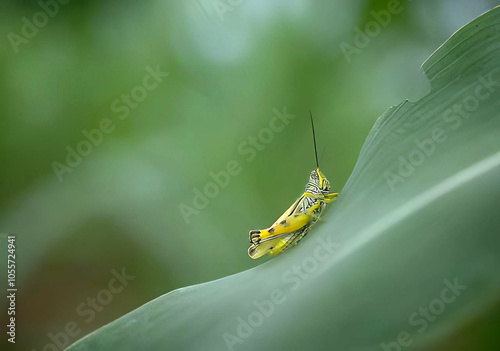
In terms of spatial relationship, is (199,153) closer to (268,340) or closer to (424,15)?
(424,15)

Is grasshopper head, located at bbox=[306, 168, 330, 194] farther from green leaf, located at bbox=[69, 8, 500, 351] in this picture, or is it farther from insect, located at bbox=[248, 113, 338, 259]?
green leaf, located at bbox=[69, 8, 500, 351]

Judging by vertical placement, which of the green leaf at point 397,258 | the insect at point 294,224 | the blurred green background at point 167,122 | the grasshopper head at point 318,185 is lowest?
the green leaf at point 397,258

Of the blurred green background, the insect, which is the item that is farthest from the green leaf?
the blurred green background

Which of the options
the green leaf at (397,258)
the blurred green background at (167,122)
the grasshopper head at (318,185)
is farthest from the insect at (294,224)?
the blurred green background at (167,122)

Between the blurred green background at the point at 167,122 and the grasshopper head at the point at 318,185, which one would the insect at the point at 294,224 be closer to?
the grasshopper head at the point at 318,185

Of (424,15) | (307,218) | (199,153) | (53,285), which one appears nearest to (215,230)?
(199,153)

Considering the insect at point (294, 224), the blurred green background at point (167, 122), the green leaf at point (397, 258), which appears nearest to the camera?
the green leaf at point (397, 258)
